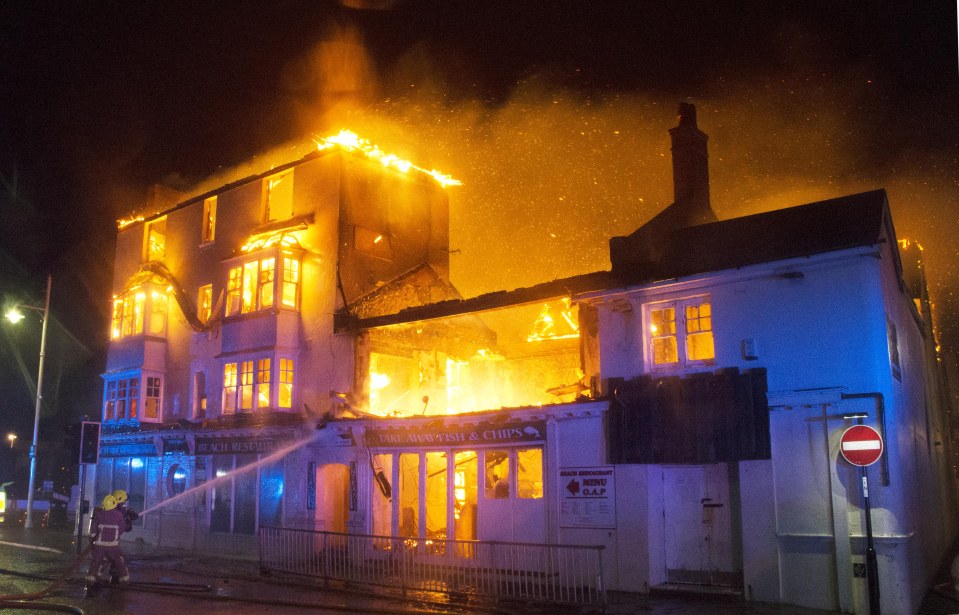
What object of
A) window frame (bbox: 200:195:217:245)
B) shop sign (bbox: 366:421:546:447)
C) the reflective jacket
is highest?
window frame (bbox: 200:195:217:245)

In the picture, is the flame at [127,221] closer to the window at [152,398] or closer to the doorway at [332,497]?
the window at [152,398]

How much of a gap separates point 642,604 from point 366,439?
28.7ft

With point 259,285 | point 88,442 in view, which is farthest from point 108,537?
point 259,285

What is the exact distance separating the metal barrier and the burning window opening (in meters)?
5.51

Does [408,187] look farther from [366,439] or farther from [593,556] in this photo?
[593,556]

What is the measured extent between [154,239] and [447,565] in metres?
19.4

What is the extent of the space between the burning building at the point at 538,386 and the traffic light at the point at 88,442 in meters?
3.70

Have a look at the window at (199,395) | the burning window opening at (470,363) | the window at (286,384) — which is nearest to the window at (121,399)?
the window at (199,395)

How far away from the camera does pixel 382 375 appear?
21906 mm

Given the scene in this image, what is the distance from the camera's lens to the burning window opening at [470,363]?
21875 millimetres

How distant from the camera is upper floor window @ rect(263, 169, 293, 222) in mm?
23500

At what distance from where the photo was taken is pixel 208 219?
83.4ft

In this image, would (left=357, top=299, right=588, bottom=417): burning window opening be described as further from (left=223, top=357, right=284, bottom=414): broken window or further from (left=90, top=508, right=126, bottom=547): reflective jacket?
(left=90, top=508, right=126, bottom=547): reflective jacket

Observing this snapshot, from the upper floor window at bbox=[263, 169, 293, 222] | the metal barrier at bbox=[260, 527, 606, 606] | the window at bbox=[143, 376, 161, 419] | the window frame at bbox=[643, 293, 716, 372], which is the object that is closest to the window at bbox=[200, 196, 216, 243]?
the upper floor window at bbox=[263, 169, 293, 222]
